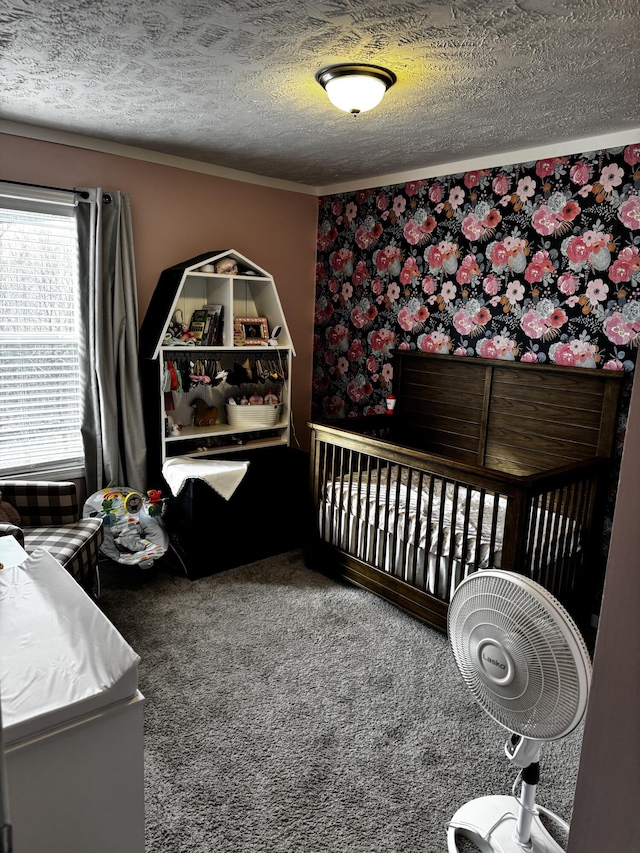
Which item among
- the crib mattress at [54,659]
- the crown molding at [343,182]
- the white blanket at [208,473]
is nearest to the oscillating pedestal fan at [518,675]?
A: the crib mattress at [54,659]

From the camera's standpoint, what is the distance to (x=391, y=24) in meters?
1.78

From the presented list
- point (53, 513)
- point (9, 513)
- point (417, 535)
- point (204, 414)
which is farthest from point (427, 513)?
point (9, 513)

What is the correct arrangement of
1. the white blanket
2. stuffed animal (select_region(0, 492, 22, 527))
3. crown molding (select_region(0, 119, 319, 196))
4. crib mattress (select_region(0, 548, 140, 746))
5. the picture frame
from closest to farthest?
1. crib mattress (select_region(0, 548, 140, 746))
2. stuffed animal (select_region(0, 492, 22, 527))
3. crown molding (select_region(0, 119, 319, 196))
4. the white blanket
5. the picture frame

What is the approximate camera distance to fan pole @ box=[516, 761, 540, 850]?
1.63 metres

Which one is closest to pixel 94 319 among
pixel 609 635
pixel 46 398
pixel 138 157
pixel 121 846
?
pixel 46 398

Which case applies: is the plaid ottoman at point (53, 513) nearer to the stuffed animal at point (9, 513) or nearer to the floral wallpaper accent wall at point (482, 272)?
the stuffed animal at point (9, 513)

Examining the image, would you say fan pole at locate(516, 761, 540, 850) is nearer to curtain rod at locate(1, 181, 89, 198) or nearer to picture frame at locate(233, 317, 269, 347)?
picture frame at locate(233, 317, 269, 347)

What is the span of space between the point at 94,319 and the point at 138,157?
3.18ft

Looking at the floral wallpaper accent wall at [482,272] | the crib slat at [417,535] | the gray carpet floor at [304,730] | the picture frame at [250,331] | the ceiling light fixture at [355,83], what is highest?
the ceiling light fixture at [355,83]

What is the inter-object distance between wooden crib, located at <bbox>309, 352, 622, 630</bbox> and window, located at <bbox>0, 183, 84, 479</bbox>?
1.45 meters

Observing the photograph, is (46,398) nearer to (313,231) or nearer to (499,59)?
(313,231)

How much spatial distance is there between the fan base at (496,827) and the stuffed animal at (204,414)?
260cm

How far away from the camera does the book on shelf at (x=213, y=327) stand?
143 inches

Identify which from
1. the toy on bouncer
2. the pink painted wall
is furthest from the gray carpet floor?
the pink painted wall
